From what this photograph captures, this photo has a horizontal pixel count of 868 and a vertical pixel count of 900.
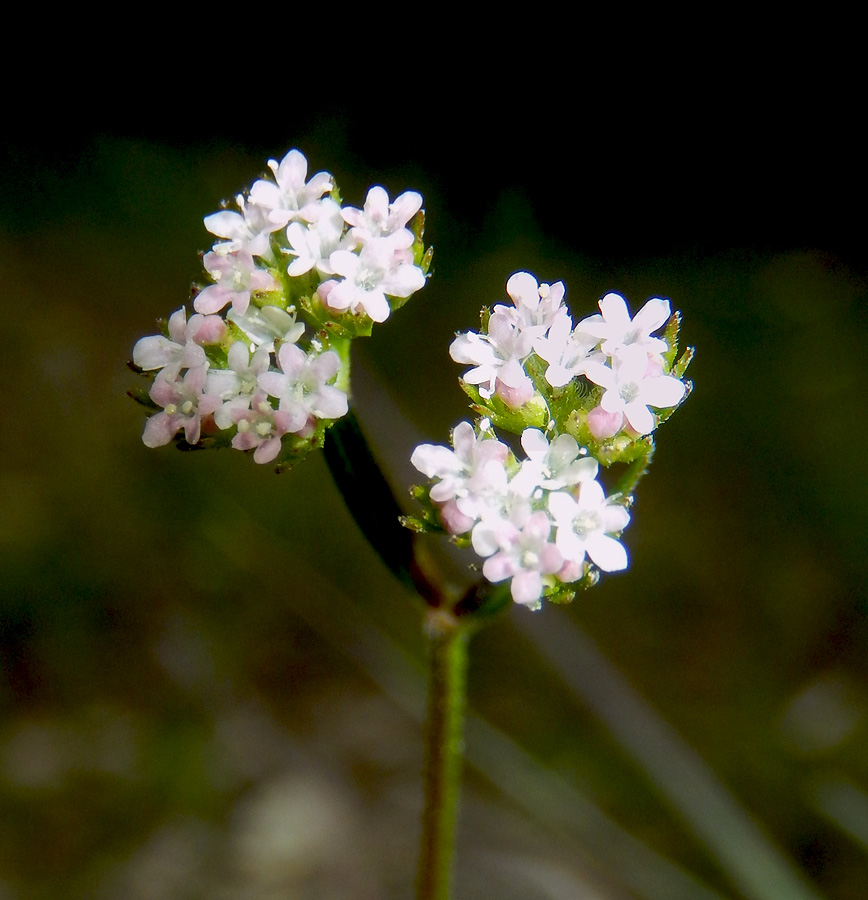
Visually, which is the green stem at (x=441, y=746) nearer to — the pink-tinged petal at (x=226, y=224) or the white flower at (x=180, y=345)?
the white flower at (x=180, y=345)

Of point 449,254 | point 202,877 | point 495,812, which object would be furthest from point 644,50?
point 202,877

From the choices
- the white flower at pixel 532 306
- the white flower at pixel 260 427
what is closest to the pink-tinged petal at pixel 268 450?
the white flower at pixel 260 427

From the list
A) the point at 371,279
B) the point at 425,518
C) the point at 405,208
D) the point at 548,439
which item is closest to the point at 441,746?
the point at 425,518

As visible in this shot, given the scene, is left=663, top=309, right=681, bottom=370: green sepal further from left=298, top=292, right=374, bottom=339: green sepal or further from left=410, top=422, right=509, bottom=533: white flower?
left=298, top=292, right=374, bottom=339: green sepal

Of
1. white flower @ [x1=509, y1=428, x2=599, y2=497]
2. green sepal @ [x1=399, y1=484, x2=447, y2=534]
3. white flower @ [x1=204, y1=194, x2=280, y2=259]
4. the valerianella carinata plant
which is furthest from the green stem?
white flower @ [x1=204, y1=194, x2=280, y2=259]

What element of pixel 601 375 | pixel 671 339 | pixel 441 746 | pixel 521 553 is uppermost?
pixel 671 339

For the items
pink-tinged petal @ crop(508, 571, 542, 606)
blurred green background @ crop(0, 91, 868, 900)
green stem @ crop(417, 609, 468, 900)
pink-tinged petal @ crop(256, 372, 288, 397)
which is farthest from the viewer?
blurred green background @ crop(0, 91, 868, 900)

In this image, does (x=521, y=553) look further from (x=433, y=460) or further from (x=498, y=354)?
(x=498, y=354)
